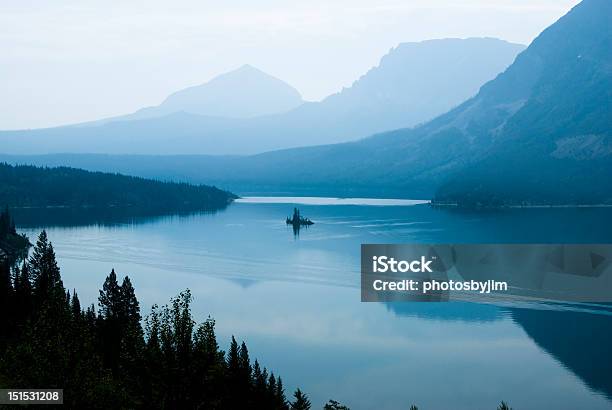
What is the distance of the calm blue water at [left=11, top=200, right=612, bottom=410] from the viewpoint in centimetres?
5344

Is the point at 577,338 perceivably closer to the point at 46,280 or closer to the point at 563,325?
the point at 563,325

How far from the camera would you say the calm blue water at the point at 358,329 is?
53.4 meters

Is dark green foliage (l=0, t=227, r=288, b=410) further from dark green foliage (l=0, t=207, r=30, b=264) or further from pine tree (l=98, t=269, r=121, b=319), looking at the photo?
dark green foliage (l=0, t=207, r=30, b=264)

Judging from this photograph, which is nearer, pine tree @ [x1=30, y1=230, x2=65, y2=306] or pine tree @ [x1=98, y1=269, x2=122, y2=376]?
pine tree @ [x1=98, y1=269, x2=122, y2=376]

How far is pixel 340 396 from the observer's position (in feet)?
172

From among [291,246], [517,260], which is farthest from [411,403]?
[291,246]

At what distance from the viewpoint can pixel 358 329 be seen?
2731 inches

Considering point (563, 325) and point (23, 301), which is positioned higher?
point (23, 301)

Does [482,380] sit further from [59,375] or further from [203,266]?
[203,266]

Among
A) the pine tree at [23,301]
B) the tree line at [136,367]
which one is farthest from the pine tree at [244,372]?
the pine tree at [23,301]

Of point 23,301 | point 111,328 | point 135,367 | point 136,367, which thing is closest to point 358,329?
point 111,328

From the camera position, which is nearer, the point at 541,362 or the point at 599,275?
the point at 541,362

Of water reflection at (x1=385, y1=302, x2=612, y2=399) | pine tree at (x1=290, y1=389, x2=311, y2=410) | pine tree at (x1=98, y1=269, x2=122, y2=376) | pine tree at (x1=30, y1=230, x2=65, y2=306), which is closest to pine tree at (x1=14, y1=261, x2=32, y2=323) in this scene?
pine tree at (x1=30, y1=230, x2=65, y2=306)

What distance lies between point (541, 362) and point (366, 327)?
1551 centimetres
